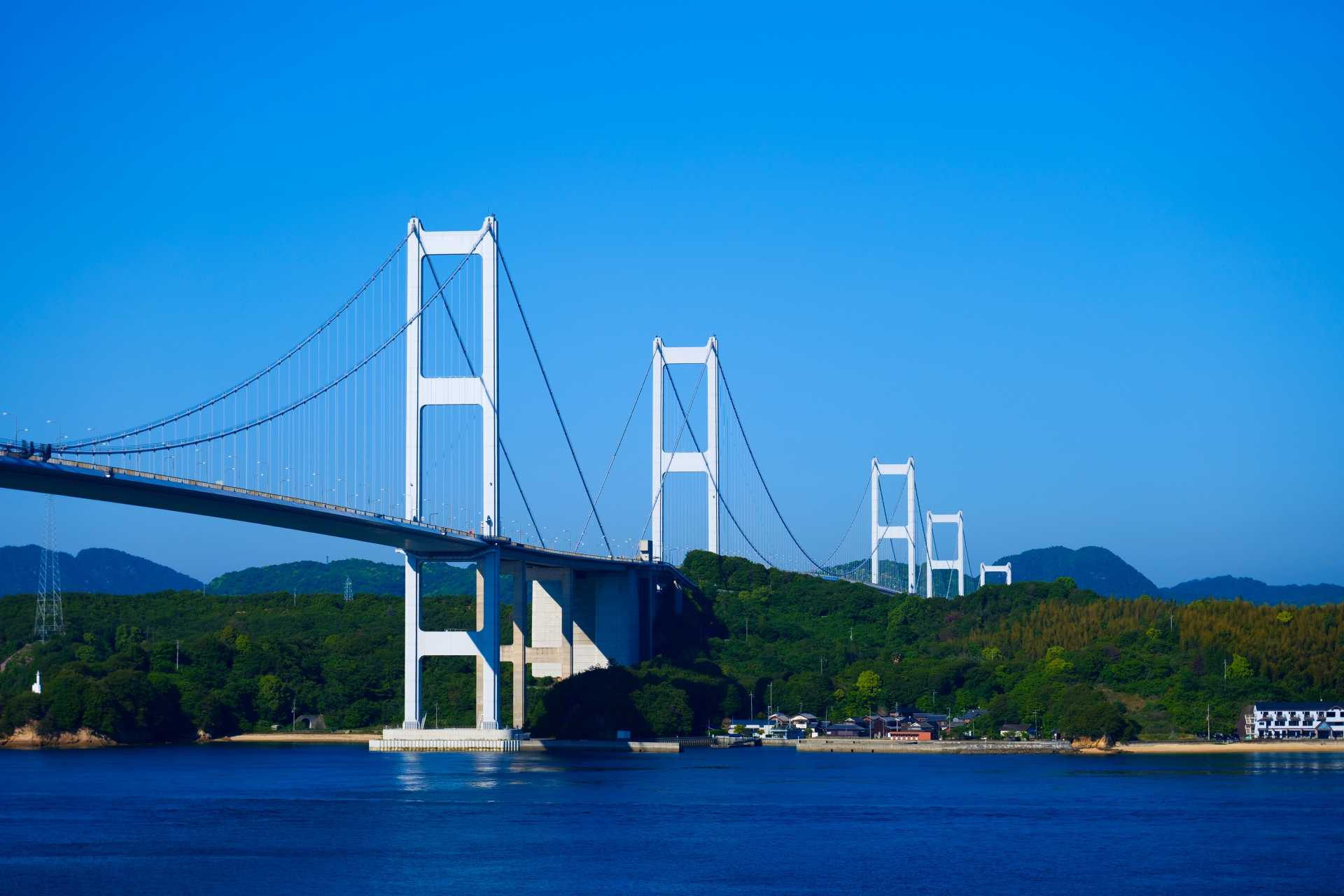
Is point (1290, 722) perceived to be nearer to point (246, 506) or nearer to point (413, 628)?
point (413, 628)

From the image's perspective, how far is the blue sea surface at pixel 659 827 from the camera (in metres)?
21.5

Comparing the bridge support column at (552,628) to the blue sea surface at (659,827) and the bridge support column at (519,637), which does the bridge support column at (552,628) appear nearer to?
the bridge support column at (519,637)

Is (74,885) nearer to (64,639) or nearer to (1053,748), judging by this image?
Result: (1053,748)

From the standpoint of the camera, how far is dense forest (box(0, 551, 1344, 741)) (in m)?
49.0

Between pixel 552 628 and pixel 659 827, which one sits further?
pixel 552 628

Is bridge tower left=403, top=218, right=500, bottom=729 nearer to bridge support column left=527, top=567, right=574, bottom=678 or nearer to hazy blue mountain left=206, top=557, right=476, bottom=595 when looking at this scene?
bridge support column left=527, top=567, right=574, bottom=678

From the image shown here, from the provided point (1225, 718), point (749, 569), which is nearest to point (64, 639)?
point (749, 569)

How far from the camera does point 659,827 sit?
2642 cm

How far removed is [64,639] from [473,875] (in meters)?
47.2

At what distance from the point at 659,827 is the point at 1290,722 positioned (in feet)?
99.4

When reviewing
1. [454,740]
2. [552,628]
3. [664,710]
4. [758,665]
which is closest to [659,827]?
[454,740]

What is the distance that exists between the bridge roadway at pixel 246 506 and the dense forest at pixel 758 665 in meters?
8.28

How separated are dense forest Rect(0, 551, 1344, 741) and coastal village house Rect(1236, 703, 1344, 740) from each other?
63 cm

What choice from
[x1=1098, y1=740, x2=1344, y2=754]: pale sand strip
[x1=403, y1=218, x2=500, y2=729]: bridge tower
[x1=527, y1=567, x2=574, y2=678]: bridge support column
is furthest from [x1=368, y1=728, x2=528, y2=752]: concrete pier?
[x1=1098, y1=740, x2=1344, y2=754]: pale sand strip
